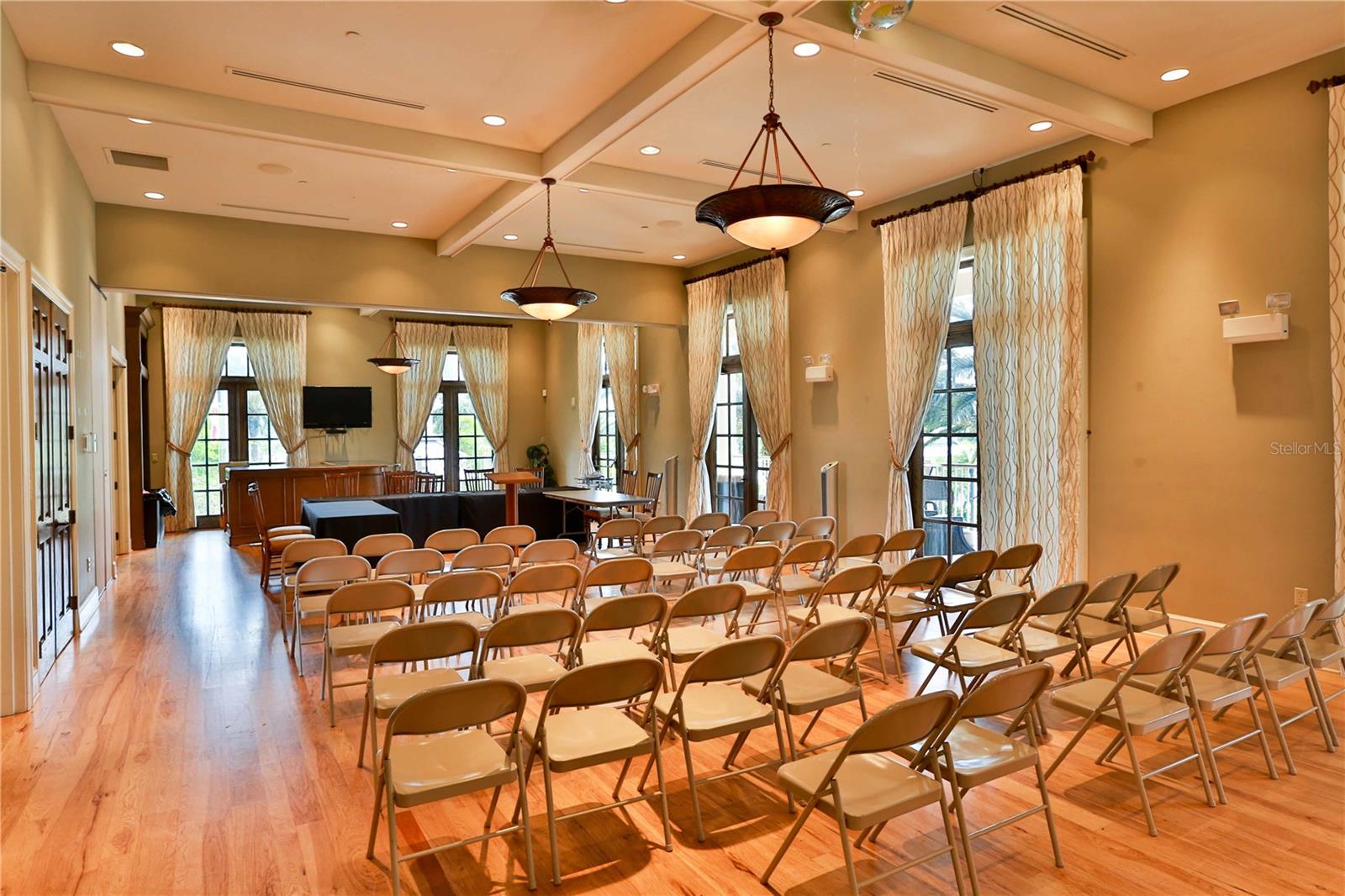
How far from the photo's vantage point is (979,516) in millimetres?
6871

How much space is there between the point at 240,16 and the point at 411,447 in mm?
10212

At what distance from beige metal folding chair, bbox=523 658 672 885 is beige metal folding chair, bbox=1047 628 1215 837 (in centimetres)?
163

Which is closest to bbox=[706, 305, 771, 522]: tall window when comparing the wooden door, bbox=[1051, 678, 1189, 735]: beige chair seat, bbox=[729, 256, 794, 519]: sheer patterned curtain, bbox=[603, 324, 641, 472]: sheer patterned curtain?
bbox=[729, 256, 794, 519]: sheer patterned curtain

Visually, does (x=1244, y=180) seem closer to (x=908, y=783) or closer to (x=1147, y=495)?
(x=1147, y=495)

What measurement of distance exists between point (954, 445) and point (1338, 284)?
3083 millimetres

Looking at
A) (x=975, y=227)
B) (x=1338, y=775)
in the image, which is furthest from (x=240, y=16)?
(x=1338, y=775)

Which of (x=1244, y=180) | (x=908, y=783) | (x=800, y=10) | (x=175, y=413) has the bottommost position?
(x=908, y=783)

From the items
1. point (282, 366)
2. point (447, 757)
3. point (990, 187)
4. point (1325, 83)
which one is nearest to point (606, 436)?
point (282, 366)

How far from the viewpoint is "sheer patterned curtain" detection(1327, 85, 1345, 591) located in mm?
4598

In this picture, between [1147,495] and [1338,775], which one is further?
[1147,495]

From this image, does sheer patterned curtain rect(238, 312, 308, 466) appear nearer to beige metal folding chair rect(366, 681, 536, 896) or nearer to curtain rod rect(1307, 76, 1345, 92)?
beige metal folding chair rect(366, 681, 536, 896)

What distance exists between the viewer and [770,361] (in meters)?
9.16

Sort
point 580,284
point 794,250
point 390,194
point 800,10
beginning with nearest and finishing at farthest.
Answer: point 800,10 < point 390,194 < point 794,250 < point 580,284

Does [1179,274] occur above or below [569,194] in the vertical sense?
below
